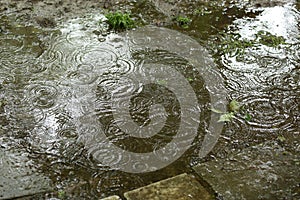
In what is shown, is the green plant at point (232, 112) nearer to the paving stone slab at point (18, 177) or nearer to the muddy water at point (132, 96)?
the muddy water at point (132, 96)

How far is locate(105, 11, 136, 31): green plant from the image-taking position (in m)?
4.23

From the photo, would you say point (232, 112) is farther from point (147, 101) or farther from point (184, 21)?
point (184, 21)

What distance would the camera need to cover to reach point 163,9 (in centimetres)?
470

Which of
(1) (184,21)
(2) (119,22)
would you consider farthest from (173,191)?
(1) (184,21)

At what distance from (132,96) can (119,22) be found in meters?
1.23

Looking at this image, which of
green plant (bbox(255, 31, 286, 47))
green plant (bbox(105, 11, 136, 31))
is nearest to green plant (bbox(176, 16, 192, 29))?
green plant (bbox(105, 11, 136, 31))

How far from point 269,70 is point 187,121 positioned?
3.56 feet

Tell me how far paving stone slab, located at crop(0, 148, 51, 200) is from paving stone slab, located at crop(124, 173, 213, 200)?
533mm

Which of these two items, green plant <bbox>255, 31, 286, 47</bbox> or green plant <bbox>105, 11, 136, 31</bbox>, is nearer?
green plant <bbox>255, 31, 286, 47</bbox>

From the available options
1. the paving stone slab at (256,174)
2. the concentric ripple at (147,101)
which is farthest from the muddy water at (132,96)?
the paving stone slab at (256,174)

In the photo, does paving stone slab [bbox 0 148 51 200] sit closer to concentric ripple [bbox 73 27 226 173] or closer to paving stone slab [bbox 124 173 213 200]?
concentric ripple [bbox 73 27 226 173]

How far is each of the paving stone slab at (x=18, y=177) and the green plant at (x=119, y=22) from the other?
196 cm

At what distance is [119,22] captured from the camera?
422 centimetres

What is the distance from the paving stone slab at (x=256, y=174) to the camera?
7.88 ft
